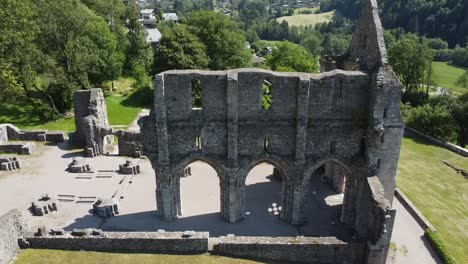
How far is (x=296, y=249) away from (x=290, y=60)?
3614 cm

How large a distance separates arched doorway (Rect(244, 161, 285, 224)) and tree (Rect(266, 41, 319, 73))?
22.5m

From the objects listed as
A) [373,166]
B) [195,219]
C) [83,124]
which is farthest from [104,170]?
[373,166]

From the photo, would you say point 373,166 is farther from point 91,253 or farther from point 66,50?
point 66,50

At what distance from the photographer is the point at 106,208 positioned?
95.3 ft

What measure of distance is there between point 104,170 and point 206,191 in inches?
390

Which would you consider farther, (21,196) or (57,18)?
(57,18)

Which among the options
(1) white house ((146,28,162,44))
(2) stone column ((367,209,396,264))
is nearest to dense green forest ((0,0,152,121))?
(1) white house ((146,28,162,44))

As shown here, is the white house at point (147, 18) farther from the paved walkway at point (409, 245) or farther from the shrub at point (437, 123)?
the paved walkway at point (409, 245)

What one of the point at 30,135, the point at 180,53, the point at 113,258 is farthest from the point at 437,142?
the point at 30,135

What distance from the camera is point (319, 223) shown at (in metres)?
28.6

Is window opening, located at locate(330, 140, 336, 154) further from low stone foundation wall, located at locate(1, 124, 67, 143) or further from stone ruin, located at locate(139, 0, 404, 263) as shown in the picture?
low stone foundation wall, located at locate(1, 124, 67, 143)

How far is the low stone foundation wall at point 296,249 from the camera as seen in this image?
24.1m

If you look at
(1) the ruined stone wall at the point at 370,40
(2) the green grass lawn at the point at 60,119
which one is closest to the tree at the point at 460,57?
(2) the green grass lawn at the point at 60,119

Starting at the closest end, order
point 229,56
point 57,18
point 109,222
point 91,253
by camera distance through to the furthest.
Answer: point 91,253, point 109,222, point 57,18, point 229,56
